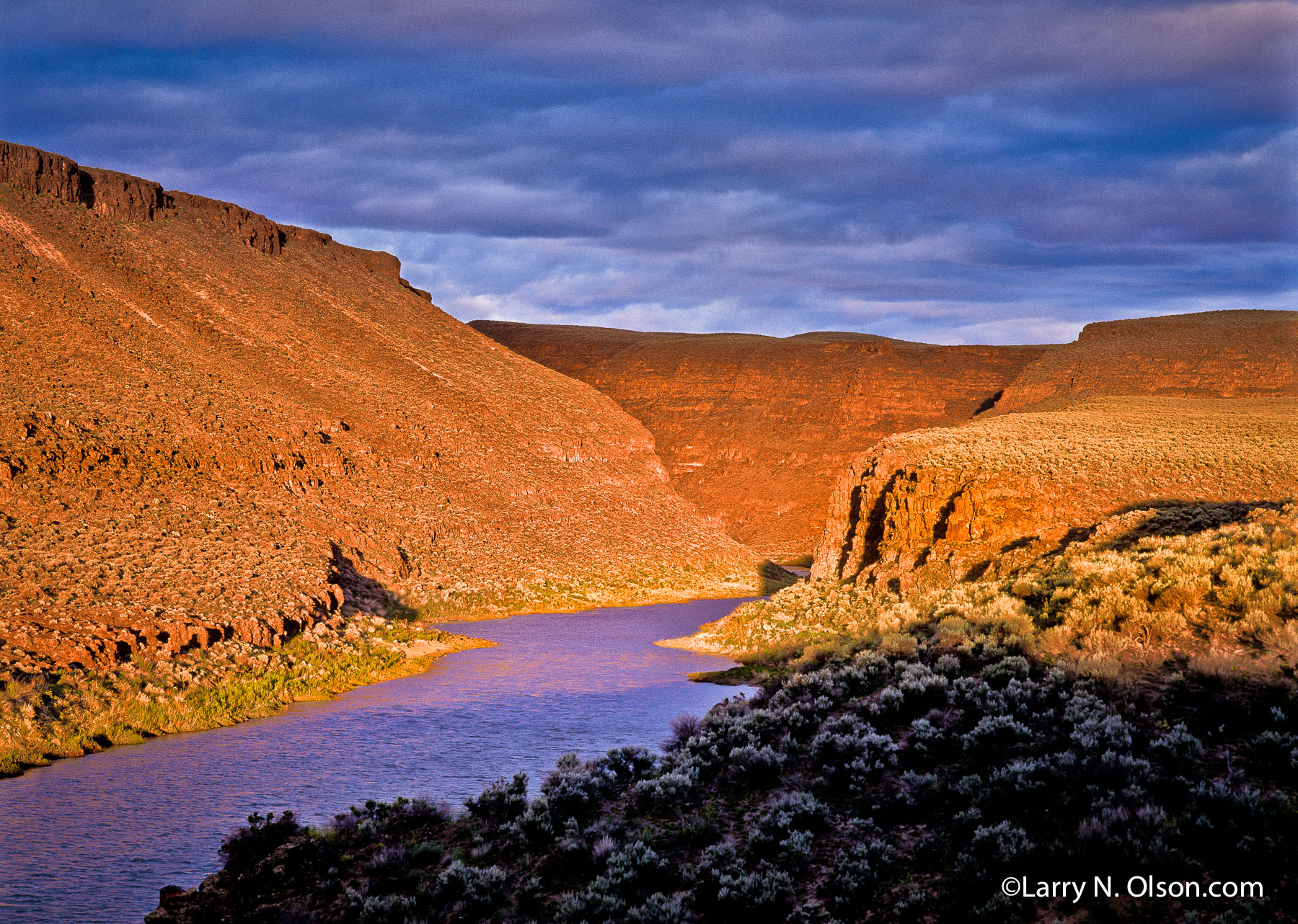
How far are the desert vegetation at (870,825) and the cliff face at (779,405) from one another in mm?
78364

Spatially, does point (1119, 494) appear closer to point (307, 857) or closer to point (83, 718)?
point (307, 857)

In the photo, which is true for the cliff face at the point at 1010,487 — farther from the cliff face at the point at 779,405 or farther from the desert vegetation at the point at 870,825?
the cliff face at the point at 779,405

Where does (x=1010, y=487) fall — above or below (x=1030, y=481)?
below

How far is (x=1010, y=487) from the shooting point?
31.1 meters

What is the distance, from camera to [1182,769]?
877 cm

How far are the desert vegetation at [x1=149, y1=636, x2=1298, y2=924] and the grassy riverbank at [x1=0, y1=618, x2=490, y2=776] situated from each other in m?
9.62

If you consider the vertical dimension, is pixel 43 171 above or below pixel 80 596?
above

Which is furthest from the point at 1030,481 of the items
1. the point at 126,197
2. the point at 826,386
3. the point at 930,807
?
the point at 826,386

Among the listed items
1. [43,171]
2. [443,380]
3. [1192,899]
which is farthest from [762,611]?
[43,171]

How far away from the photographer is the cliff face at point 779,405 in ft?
326

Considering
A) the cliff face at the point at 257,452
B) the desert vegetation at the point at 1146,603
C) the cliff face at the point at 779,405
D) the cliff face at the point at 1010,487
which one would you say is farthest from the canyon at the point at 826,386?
the desert vegetation at the point at 1146,603

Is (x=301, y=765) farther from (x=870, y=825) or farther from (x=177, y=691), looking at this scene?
(x=870, y=825)

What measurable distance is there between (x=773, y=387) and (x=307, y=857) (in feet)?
362

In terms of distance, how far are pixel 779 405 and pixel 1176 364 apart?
4427cm
